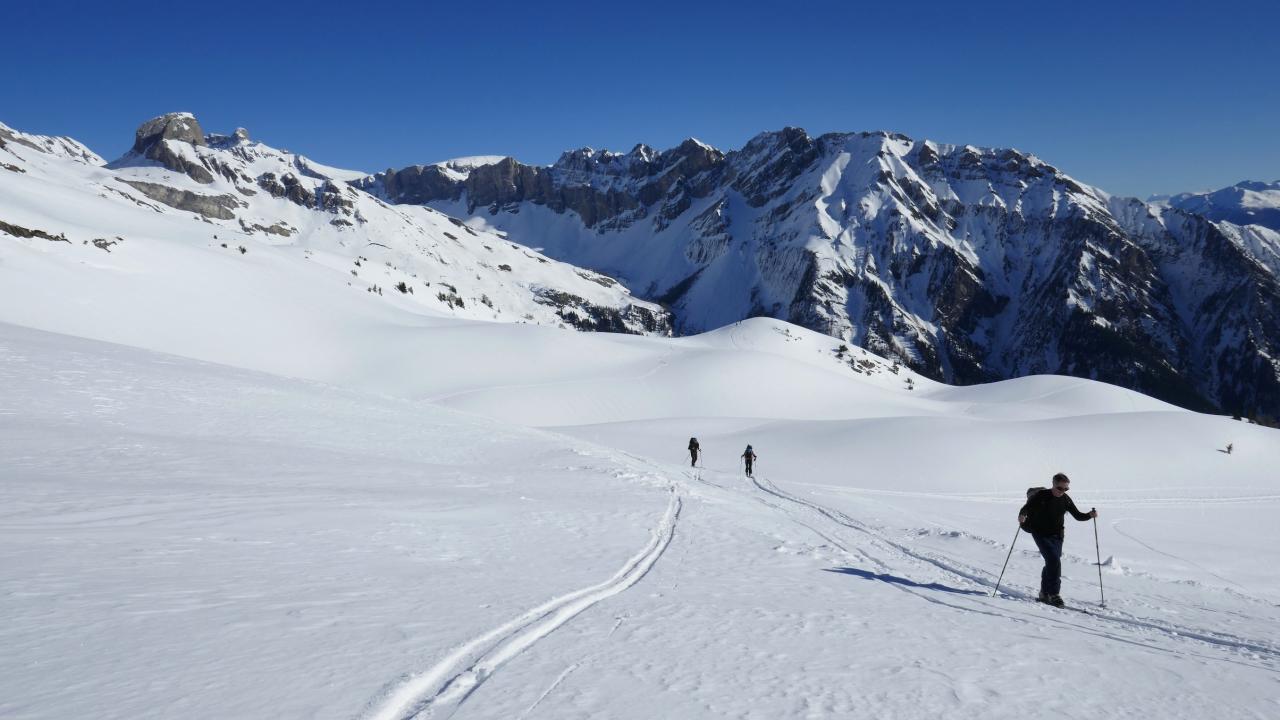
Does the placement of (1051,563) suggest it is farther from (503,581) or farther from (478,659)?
(478,659)

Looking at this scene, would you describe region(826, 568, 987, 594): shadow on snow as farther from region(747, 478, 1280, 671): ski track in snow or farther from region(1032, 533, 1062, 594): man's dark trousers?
region(1032, 533, 1062, 594): man's dark trousers

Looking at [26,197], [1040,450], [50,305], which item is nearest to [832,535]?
[1040,450]

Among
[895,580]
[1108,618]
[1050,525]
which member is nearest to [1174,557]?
[1050,525]

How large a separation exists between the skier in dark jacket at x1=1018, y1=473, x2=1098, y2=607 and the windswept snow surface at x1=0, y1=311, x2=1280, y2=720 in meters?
0.47

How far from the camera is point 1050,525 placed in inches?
419

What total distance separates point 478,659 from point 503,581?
8.81 ft

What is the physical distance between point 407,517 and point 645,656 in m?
7.03

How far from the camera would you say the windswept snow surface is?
16.9 feet

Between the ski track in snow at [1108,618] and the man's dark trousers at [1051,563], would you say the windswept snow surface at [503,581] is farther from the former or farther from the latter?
the man's dark trousers at [1051,563]

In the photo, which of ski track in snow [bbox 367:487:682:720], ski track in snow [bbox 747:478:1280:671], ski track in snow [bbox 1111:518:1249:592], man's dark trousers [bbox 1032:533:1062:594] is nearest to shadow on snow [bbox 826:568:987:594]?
ski track in snow [bbox 747:478:1280:671]

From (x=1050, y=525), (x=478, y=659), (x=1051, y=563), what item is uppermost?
(x=1050, y=525)

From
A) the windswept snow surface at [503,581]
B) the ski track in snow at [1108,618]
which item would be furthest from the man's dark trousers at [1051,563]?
the windswept snow surface at [503,581]

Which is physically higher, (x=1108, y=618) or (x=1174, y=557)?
(x=1108, y=618)

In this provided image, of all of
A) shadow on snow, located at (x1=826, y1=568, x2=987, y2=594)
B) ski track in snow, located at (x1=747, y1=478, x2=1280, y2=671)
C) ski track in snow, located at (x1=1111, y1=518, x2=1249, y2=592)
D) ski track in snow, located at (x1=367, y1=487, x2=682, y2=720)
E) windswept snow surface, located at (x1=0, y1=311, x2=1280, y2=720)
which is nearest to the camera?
ski track in snow, located at (x1=367, y1=487, x2=682, y2=720)
